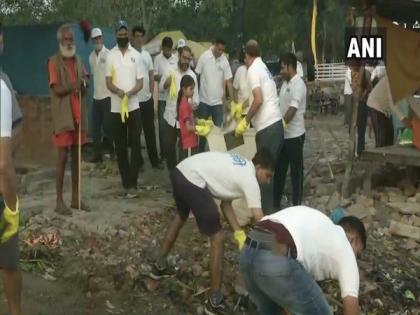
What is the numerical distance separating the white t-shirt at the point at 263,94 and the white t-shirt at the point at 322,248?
3.49 m

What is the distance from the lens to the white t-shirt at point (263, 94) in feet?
25.0

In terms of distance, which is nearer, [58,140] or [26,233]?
[26,233]

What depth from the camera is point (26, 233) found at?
6.93 metres

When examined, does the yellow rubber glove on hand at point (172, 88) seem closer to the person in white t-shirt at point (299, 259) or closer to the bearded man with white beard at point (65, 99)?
the bearded man with white beard at point (65, 99)

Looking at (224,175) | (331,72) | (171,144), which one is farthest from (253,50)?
(331,72)

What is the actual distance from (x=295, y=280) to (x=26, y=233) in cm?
362

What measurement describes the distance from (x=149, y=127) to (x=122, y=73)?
1.82 meters

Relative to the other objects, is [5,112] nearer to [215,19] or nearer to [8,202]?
[8,202]

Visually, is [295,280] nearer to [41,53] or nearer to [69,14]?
[41,53]

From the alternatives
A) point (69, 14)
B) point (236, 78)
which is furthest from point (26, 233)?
point (69, 14)

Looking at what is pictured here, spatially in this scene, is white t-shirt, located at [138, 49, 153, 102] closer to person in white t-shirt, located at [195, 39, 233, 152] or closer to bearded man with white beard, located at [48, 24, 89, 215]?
person in white t-shirt, located at [195, 39, 233, 152]

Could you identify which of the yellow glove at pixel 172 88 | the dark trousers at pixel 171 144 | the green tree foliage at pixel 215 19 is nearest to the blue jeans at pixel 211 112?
the yellow glove at pixel 172 88

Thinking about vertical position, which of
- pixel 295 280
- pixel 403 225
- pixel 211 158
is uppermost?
pixel 211 158

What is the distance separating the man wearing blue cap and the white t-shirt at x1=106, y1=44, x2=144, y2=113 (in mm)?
3798
